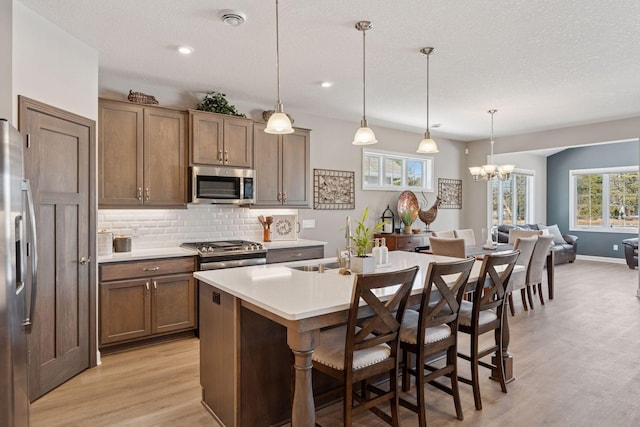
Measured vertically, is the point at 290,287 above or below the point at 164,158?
below

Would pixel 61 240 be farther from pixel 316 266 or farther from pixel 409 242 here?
pixel 409 242

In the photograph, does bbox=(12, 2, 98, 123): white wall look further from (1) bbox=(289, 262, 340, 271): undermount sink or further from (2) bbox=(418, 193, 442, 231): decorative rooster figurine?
(2) bbox=(418, 193, 442, 231): decorative rooster figurine

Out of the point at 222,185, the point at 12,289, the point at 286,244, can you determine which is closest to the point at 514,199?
the point at 286,244

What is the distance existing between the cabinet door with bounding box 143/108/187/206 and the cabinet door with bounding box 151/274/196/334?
0.80 m

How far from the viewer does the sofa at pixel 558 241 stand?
8.19 metres

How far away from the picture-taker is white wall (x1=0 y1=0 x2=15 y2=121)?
246cm

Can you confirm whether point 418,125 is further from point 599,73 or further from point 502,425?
point 502,425

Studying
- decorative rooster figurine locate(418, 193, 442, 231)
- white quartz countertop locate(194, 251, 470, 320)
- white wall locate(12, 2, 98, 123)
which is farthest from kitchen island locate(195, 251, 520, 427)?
decorative rooster figurine locate(418, 193, 442, 231)

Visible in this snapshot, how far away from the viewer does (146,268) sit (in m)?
3.65

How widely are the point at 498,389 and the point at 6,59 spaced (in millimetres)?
3997

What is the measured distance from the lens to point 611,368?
3213mm

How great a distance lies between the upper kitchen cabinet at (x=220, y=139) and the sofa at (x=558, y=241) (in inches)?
235

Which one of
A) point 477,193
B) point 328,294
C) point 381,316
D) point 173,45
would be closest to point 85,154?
point 173,45

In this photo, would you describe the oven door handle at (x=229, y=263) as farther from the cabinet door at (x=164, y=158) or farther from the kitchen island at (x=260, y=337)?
the kitchen island at (x=260, y=337)
